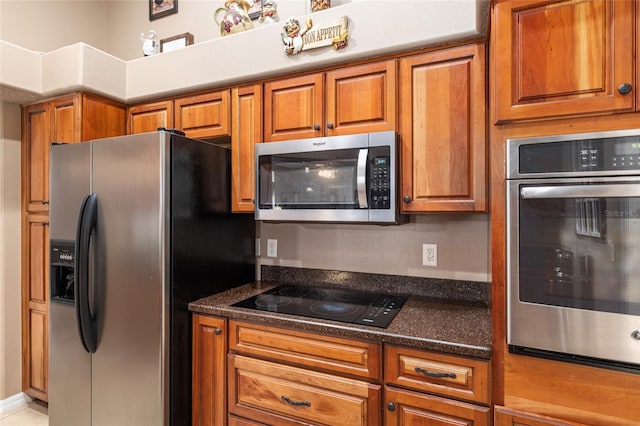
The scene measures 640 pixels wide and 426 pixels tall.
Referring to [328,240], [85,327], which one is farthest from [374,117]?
[85,327]

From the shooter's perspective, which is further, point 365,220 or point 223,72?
point 223,72

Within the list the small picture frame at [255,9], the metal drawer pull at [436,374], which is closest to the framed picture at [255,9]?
the small picture frame at [255,9]

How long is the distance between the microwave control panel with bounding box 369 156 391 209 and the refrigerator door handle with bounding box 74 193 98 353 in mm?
1446

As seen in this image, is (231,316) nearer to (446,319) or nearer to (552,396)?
(446,319)

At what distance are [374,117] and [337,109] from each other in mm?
209

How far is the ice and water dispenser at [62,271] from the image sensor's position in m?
1.96

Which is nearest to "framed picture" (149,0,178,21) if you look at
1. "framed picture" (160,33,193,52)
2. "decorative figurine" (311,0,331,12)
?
"framed picture" (160,33,193,52)

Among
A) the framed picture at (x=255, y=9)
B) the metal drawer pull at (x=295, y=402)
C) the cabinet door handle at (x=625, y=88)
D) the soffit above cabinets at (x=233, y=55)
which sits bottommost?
the metal drawer pull at (x=295, y=402)

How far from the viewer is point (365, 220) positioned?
1.66 m

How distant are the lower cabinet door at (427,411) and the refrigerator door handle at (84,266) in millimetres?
1557

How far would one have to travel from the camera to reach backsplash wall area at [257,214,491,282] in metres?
1.84

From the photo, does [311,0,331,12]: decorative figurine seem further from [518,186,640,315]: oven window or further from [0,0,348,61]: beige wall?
[518,186,640,315]: oven window

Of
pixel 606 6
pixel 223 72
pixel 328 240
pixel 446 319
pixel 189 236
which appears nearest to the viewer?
pixel 606 6

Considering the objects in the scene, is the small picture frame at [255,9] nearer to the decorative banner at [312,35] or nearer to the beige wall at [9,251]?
the decorative banner at [312,35]
